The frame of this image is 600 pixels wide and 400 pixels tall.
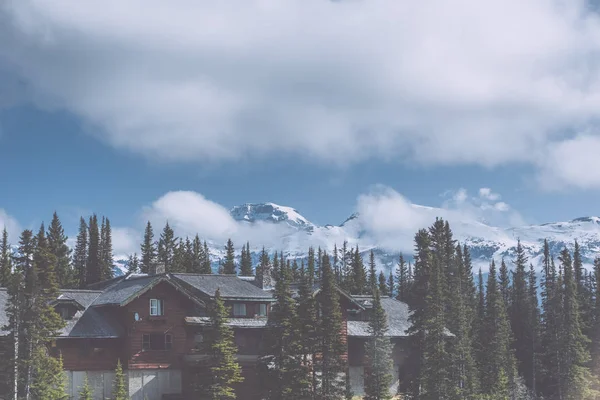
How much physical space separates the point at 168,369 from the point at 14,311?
21225mm

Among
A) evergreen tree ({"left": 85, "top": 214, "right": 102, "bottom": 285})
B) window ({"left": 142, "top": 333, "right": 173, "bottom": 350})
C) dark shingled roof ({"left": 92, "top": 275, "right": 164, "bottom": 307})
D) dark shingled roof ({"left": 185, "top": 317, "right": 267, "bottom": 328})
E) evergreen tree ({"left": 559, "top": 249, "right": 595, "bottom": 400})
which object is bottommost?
evergreen tree ({"left": 559, "top": 249, "right": 595, "bottom": 400})

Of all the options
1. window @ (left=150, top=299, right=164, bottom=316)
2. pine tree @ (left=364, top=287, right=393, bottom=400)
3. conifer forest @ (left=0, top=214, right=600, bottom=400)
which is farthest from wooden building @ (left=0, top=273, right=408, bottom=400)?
pine tree @ (left=364, top=287, right=393, bottom=400)

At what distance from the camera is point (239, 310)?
252ft

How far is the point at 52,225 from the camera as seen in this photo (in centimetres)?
14700

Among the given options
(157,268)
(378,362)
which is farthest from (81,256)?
(378,362)

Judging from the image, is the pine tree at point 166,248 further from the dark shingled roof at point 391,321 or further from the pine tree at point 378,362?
the pine tree at point 378,362

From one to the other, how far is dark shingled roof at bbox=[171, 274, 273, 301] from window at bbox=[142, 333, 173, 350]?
18.1 feet

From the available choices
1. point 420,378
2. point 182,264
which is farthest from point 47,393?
point 182,264

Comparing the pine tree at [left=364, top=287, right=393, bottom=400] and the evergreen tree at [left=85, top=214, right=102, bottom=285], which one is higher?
the evergreen tree at [left=85, top=214, right=102, bottom=285]

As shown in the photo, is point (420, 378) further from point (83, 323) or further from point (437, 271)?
point (83, 323)

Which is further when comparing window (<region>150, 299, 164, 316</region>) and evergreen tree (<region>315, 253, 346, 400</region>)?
window (<region>150, 299, 164, 316</region>)

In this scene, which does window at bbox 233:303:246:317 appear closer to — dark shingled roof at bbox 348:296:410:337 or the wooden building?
the wooden building

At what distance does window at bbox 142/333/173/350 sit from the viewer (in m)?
72.7

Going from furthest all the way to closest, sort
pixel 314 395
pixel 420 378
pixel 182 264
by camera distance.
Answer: pixel 182 264
pixel 420 378
pixel 314 395
